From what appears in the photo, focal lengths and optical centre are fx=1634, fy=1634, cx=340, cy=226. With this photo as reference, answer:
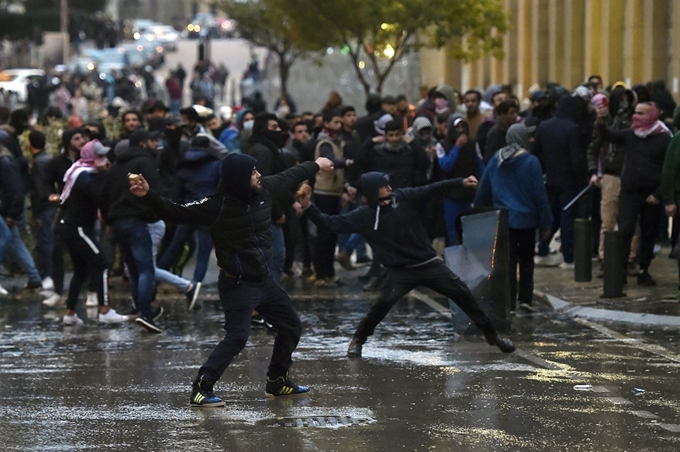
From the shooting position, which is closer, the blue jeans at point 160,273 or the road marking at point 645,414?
the road marking at point 645,414

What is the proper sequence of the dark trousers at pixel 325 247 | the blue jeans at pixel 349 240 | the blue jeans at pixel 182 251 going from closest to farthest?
1. the blue jeans at pixel 182 251
2. the dark trousers at pixel 325 247
3. the blue jeans at pixel 349 240

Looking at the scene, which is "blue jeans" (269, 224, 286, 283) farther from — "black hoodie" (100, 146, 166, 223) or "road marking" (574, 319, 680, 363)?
"road marking" (574, 319, 680, 363)

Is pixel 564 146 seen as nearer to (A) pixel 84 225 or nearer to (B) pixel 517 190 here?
(B) pixel 517 190

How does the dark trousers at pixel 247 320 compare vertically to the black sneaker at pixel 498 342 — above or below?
above

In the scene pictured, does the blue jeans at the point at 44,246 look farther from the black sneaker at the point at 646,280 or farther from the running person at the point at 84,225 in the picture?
the black sneaker at the point at 646,280

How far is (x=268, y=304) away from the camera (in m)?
10.5

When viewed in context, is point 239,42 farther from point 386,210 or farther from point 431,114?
point 386,210

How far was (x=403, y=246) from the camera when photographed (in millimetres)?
12117

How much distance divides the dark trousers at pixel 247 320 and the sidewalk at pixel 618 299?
444 cm

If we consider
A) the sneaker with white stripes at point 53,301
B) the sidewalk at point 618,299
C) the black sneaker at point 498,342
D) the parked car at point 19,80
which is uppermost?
the parked car at point 19,80

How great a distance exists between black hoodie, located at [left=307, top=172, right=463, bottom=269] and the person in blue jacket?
2254mm

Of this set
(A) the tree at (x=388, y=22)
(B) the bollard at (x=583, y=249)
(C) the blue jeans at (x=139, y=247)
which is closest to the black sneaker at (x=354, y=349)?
→ (C) the blue jeans at (x=139, y=247)

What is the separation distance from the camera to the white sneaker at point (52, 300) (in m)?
16.7

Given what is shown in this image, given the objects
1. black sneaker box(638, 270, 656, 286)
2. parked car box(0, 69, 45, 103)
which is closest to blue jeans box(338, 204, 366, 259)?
black sneaker box(638, 270, 656, 286)
